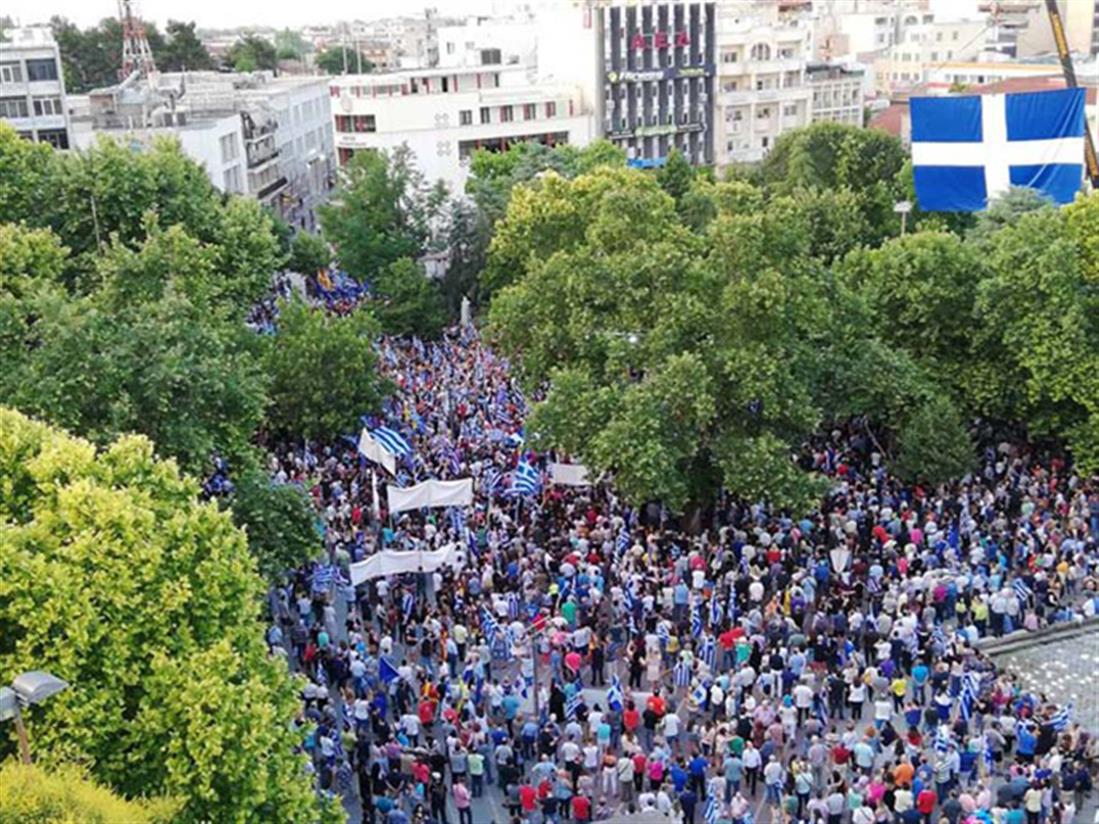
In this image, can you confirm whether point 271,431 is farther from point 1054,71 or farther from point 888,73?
point 888,73

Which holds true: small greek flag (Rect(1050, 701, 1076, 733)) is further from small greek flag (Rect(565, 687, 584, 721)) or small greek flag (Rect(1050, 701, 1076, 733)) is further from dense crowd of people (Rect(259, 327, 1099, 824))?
small greek flag (Rect(565, 687, 584, 721))

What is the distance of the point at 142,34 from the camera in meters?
72.8

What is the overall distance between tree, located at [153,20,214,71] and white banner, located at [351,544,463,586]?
79592mm

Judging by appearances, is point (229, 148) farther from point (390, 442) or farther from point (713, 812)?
point (713, 812)

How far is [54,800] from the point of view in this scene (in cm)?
972

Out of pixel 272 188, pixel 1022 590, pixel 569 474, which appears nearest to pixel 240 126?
pixel 272 188

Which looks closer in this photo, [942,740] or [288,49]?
[942,740]

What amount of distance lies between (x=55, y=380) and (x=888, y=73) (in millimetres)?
103135

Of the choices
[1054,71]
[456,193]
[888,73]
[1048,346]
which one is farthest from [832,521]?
[888,73]

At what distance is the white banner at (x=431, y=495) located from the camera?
75.2 feet

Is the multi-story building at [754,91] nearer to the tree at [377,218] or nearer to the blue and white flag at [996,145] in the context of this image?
the tree at [377,218]

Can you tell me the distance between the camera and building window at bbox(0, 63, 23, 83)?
4766cm

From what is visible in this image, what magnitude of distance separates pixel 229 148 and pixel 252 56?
67.0 meters

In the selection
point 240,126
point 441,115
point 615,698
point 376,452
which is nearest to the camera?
point 615,698
